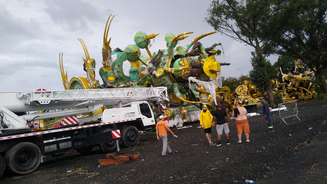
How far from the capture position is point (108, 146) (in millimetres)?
19531

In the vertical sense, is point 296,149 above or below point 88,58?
below

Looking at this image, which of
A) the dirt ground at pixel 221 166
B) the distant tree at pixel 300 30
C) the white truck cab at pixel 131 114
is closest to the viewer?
the dirt ground at pixel 221 166

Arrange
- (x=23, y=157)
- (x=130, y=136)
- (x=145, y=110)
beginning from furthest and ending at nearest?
1. (x=145, y=110)
2. (x=130, y=136)
3. (x=23, y=157)

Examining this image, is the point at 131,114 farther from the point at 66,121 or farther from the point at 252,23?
the point at 252,23

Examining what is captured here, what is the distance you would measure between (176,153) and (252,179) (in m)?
6.12

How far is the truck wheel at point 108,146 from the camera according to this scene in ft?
62.9

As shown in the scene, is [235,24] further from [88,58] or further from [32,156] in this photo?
[32,156]

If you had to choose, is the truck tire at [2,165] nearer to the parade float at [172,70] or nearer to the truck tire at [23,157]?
the truck tire at [23,157]

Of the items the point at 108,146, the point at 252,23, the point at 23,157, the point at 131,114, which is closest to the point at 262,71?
the point at 252,23

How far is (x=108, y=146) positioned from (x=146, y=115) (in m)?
3.02

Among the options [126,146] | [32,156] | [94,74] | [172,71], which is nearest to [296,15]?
[172,71]

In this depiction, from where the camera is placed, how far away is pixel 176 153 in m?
15.4

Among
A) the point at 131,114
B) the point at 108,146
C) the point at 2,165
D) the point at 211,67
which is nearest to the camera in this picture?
the point at 2,165

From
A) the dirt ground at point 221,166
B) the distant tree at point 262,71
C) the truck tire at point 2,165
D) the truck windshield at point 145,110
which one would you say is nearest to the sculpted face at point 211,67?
the distant tree at point 262,71
